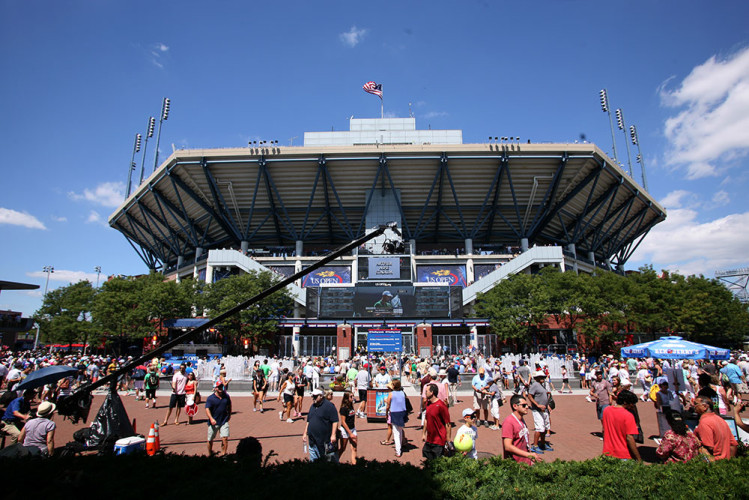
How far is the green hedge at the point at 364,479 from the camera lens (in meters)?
3.55

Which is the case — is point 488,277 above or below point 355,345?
above

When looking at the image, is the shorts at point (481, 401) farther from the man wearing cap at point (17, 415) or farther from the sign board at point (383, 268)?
the sign board at point (383, 268)

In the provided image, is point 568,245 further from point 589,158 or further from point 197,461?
point 197,461

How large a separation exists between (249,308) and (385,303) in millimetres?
13267

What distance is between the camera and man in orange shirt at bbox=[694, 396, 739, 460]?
17.6 ft

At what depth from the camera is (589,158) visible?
148 ft

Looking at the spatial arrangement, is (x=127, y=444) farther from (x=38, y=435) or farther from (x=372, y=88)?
(x=372, y=88)

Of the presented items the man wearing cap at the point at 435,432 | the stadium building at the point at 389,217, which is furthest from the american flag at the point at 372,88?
the man wearing cap at the point at 435,432

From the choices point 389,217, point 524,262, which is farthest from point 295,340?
point 524,262

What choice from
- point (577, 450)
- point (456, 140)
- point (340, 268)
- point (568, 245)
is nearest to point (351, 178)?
point (340, 268)

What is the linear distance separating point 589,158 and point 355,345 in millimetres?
33153

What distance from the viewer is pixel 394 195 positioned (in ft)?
166

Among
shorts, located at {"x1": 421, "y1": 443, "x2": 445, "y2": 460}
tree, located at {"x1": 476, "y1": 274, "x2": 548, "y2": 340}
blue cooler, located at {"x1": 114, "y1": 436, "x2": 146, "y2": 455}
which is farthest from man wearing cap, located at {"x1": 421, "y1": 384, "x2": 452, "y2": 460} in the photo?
tree, located at {"x1": 476, "y1": 274, "x2": 548, "y2": 340}

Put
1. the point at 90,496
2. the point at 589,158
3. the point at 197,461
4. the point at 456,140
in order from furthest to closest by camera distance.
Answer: the point at 456,140 → the point at 589,158 → the point at 197,461 → the point at 90,496
